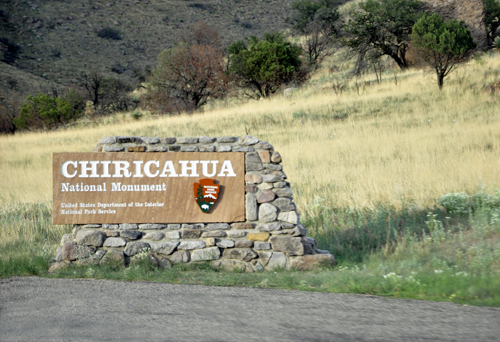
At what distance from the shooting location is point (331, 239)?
344 inches

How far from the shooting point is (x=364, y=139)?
1659 cm

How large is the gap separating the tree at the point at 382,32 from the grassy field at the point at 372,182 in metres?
6.78

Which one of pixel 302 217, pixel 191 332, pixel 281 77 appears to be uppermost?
pixel 281 77

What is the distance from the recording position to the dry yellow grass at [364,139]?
11398 millimetres

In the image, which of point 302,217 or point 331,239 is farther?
point 302,217

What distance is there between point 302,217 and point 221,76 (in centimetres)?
2336

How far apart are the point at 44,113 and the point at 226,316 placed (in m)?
34.6

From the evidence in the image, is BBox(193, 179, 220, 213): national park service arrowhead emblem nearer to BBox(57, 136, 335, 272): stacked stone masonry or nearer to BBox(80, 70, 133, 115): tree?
BBox(57, 136, 335, 272): stacked stone masonry

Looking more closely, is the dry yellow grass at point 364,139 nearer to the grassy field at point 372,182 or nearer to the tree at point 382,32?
the grassy field at point 372,182

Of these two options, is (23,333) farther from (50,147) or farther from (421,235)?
(50,147)

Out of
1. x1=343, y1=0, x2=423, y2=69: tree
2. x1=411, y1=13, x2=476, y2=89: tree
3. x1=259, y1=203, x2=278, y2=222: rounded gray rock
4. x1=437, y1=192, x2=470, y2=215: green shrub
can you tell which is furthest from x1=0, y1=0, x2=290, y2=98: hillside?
x1=437, y1=192, x2=470, y2=215: green shrub

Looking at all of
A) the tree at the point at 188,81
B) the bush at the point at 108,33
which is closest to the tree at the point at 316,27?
the tree at the point at 188,81

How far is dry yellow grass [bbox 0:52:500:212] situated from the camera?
11398 mm

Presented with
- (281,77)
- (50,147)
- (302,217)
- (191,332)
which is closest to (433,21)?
(281,77)
